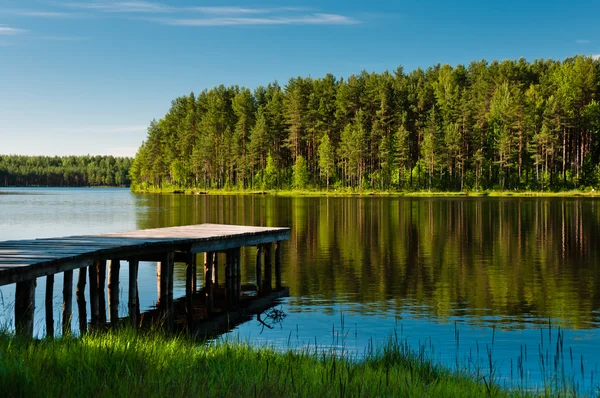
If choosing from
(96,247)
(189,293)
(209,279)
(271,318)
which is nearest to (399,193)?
(209,279)

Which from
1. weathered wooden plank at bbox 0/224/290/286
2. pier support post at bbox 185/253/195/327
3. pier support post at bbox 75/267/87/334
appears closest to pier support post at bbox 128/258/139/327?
weathered wooden plank at bbox 0/224/290/286

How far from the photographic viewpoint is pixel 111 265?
18.8 metres

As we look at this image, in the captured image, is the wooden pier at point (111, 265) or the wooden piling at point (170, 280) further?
the wooden piling at point (170, 280)

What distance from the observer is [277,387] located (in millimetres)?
7242

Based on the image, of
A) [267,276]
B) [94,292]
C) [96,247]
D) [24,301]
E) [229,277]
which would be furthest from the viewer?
[267,276]

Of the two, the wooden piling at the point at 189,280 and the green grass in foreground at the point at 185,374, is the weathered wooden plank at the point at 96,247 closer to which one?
the wooden piling at the point at 189,280

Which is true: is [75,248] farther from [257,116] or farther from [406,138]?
[257,116]

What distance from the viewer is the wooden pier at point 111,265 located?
43.6 feet

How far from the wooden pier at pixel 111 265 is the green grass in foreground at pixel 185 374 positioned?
8.36 feet

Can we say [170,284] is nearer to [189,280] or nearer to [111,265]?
[189,280]

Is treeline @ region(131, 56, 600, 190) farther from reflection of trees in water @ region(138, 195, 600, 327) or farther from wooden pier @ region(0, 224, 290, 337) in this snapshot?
wooden pier @ region(0, 224, 290, 337)

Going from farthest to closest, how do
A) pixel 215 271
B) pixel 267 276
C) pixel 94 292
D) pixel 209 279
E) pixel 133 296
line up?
pixel 267 276
pixel 215 271
pixel 209 279
pixel 133 296
pixel 94 292

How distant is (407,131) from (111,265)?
105 metres

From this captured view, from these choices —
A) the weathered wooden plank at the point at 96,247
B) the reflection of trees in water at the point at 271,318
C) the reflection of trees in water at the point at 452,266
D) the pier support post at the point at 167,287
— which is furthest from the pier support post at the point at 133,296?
the reflection of trees in water at the point at 452,266
